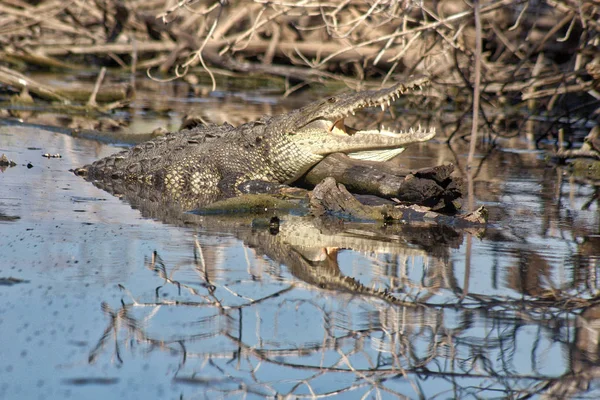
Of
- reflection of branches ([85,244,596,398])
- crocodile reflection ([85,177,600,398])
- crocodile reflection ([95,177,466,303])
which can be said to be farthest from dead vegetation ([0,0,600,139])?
reflection of branches ([85,244,596,398])

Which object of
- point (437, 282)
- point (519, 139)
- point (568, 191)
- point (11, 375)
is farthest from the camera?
point (519, 139)

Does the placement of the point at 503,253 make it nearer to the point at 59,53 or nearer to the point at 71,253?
the point at 71,253

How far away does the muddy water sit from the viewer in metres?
3.01

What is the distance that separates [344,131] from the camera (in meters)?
7.30

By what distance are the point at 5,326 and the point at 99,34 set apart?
17391mm

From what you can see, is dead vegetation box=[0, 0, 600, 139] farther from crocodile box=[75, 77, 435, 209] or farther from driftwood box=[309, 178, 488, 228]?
driftwood box=[309, 178, 488, 228]

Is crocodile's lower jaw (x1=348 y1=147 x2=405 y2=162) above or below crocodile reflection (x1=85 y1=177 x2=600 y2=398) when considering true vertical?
above

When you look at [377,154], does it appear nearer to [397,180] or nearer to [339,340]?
[397,180]

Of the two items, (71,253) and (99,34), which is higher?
(99,34)

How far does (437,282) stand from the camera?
4223 mm

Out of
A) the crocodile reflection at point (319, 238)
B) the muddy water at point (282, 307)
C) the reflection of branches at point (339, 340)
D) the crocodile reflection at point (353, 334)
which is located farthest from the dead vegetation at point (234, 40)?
the reflection of branches at point (339, 340)

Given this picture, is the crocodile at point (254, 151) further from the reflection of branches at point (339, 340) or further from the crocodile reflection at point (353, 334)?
the reflection of branches at point (339, 340)

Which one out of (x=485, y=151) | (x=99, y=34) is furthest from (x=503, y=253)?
(x=99, y=34)

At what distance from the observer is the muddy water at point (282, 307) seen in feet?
9.86
